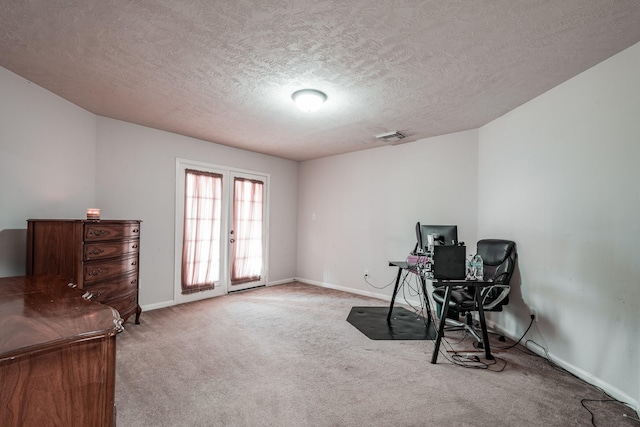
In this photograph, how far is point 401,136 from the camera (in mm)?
4250

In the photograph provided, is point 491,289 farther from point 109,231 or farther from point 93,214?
point 93,214

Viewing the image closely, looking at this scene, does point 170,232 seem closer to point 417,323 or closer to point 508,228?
point 417,323

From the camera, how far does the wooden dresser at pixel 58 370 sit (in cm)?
85

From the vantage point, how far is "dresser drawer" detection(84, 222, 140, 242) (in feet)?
8.64

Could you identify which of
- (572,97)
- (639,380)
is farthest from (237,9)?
(639,380)

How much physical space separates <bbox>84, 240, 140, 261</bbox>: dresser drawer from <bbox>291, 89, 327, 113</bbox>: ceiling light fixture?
93.0 inches

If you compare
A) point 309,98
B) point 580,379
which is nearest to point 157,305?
point 309,98

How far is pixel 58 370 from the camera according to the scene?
0.91 meters

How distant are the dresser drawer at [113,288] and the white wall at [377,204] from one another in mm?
3253

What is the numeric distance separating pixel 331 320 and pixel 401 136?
9.12ft

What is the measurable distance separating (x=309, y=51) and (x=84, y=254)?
2626mm

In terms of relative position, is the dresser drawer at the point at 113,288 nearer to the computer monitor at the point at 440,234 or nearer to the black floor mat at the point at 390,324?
the black floor mat at the point at 390,324

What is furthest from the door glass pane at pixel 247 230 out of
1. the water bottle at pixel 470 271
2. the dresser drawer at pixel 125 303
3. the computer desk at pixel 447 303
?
the water bottle at pixel 470 271

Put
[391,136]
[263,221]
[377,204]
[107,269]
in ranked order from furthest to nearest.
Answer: [263,221] → [377,204] → [391,136] → [107,269]
